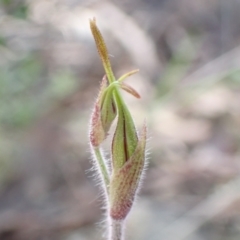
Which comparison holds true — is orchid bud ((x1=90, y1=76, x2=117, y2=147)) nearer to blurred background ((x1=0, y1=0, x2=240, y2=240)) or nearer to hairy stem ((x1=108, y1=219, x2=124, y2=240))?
hairy stem ((x1=108, y1=219, x2=124, y2=240))

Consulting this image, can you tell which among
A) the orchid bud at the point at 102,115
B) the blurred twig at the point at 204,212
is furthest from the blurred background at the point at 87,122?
the orchid bud at the point at 102,115

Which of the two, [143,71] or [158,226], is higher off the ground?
[143,71]

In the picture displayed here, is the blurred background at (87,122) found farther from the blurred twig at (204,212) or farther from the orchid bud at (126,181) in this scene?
the orchid bud at (126,181)

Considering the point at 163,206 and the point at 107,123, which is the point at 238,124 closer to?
the point at 163,206

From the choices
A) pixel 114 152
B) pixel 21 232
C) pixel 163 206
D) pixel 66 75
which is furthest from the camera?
pixel 66 75

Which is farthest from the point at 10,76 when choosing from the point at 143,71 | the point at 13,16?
the point at 143,71

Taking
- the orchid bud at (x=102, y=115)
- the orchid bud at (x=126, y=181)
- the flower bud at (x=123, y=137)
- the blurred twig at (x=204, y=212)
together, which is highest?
the blurred twig at (x=204, y=212)
